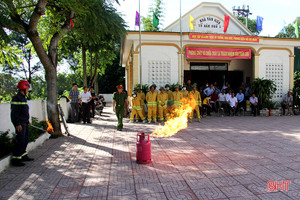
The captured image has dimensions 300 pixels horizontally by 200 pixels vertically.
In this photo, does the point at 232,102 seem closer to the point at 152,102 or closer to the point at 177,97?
the point at 177,97

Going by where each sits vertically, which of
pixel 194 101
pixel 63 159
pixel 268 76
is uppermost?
pixel 268 76

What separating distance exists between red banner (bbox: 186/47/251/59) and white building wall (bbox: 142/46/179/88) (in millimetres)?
921

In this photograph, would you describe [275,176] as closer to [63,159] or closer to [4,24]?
[63,159]

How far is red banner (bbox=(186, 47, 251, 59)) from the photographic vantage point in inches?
529

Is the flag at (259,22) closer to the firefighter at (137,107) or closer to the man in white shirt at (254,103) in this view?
the man in white shirt at (254,103)

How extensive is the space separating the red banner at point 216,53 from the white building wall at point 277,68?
1363 millimetres

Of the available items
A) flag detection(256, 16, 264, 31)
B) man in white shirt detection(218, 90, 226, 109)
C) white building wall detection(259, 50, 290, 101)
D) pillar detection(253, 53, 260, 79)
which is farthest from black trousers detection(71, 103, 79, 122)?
flag detection(256, 16, 264, 31)

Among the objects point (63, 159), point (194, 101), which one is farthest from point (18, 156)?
point (194, 101)

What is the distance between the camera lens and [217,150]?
19.9ft

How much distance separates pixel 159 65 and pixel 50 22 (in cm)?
609

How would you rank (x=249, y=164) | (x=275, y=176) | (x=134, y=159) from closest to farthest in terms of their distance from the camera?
(x=275, y=176) → (x=249, y=164) → (x=134, y=159)

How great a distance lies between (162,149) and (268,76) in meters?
11.7

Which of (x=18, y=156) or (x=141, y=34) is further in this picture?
(x=141, y=34)

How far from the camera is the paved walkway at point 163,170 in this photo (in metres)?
3.65
